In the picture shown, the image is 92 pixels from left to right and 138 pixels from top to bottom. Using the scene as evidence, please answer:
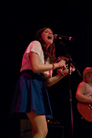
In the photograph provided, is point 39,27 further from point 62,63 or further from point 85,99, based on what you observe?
point 62,63

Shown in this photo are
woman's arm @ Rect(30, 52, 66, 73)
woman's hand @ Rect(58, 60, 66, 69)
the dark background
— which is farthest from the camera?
the dark background

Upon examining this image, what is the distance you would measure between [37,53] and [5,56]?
7.07 feet

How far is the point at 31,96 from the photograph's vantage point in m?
1.98

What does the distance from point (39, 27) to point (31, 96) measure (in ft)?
10.0

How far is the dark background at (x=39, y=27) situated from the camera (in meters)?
4.17

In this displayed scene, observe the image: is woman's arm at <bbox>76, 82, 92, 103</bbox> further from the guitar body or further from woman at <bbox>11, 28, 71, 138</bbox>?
woman at <bbox>11, 28, 71, 138</bbox>

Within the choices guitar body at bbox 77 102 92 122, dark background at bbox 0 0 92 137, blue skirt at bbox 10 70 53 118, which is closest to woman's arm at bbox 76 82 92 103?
guitar body at bbox 77 102 92 122

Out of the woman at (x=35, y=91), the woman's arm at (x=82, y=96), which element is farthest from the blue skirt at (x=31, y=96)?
the woman's arm at (x=82, y=96)

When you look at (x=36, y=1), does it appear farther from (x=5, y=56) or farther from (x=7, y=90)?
(x=7, y=90)

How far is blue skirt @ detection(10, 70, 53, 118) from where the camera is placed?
6.43 feet

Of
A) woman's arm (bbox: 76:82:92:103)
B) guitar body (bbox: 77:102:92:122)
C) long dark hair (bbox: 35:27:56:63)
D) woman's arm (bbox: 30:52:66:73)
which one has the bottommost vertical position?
guitar body (bbox: 77:102:92:122)

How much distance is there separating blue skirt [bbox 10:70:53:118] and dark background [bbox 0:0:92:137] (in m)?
2.12

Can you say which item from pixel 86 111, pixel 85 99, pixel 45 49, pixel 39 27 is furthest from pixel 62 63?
pixel 39 27

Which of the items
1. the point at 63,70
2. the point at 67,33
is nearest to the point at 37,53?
the point at 63,70
